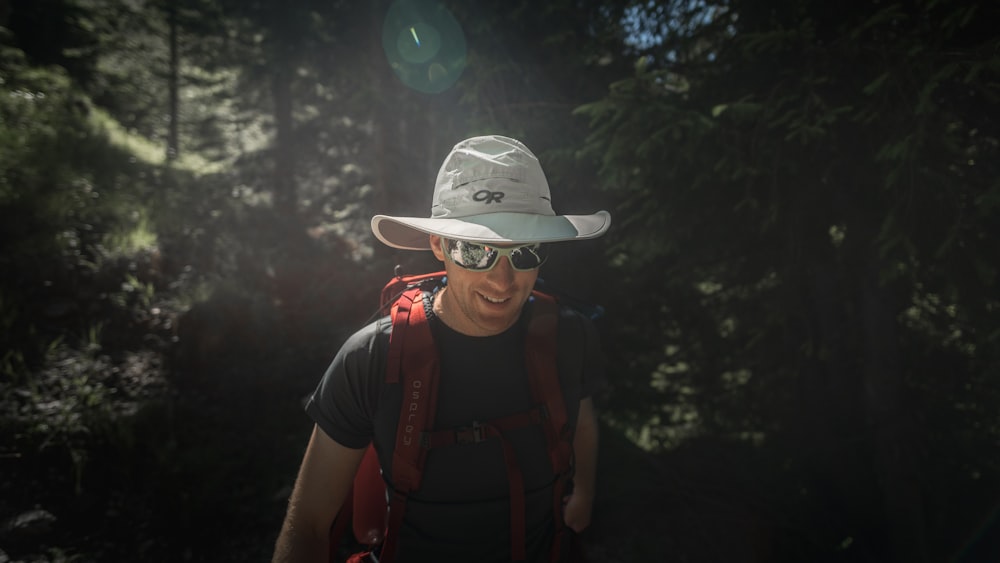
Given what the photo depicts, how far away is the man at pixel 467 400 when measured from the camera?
207cm

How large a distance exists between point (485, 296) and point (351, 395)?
2.28 feet

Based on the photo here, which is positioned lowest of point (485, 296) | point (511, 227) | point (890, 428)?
point (890, 428)

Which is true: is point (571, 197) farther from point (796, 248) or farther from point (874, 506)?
point (874, 506)

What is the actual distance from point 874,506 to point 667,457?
7.28 ft

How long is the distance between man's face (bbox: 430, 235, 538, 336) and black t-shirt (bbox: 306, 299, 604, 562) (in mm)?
68

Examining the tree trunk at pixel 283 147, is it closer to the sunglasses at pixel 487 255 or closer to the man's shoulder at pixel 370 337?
the man's shoulder at pixel 370 337

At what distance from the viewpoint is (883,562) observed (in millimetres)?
5145

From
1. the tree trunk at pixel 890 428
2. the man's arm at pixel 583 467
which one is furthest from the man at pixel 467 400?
the tree trunk at pixel 890 428

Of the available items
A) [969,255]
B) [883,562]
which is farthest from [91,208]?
Answer: [883,562]

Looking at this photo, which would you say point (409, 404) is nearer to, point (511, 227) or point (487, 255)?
point (487, 255)

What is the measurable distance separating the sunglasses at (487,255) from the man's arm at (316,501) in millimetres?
925

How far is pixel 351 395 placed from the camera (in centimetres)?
207

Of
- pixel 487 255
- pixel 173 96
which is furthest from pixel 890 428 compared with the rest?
pixel 173 96

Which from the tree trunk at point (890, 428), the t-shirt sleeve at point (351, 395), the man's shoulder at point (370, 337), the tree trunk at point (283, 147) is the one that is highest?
the tree trunk at point (283, 147)
